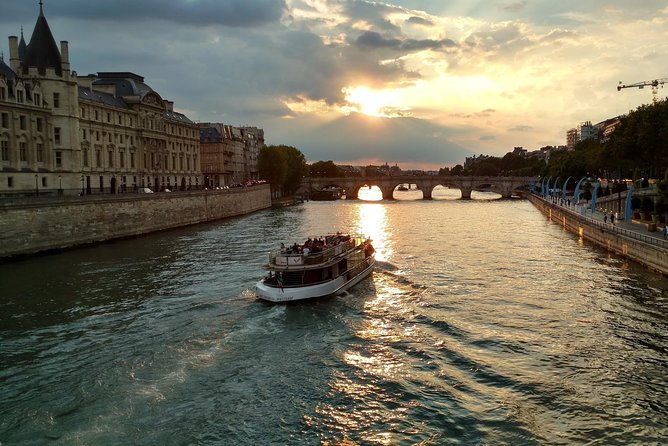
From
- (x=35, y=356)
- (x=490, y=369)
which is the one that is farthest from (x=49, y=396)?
(x=490, y=369)

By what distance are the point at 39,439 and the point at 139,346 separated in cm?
723

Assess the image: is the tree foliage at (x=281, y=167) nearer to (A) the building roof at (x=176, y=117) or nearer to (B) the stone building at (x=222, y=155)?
(B) the stone building at (x=222, y=155)

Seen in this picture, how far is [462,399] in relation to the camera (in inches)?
688

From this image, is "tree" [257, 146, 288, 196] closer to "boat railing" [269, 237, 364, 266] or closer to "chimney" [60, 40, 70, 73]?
"chimney" [60, 40, 70, 73]

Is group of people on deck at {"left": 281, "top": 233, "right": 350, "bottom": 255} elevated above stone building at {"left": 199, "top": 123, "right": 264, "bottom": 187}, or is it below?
below

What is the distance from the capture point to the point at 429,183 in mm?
154125

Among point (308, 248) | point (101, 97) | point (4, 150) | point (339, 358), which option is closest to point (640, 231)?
point (308, 248)

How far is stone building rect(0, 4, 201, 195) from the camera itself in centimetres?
5253

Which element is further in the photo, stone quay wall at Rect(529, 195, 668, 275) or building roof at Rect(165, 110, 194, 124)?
building roof at Rect(165, 110, 194, 124)

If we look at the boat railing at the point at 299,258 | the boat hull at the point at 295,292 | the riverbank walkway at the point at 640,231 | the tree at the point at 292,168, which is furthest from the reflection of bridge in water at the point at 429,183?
the boat hull at the point at 295,292

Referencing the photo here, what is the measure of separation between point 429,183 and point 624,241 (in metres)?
→ 113

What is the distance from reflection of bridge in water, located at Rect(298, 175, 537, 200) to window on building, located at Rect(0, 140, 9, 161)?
110 m

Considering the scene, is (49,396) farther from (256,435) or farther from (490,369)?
(490,369)

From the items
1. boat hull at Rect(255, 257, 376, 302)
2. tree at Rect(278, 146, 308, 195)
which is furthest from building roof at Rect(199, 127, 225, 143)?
boat hull at Rect(255, 257, 376, 302)
